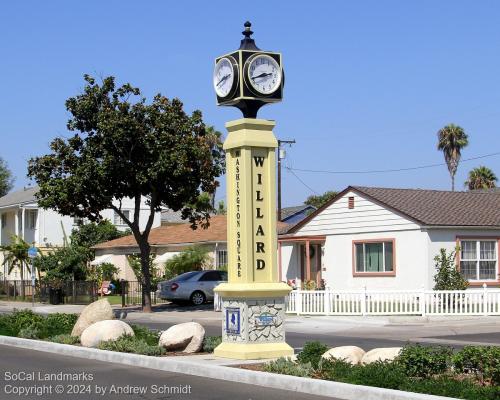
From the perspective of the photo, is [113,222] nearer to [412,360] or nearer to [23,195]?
[23,195]

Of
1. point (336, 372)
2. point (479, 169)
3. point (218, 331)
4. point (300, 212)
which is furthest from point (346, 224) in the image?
point (479, 169)

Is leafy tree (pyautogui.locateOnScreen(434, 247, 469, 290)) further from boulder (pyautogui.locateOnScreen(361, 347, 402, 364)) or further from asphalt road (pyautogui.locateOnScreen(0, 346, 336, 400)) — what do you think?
boulder (pyautogui.locateOnScreen(361, 347, 402, 364))

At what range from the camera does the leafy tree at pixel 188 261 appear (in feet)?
136

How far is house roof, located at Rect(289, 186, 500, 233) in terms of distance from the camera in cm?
3023

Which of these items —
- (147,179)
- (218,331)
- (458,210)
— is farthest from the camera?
(458,210)

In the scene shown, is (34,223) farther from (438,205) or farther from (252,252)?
(252,252)

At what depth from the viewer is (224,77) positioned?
14.9 m

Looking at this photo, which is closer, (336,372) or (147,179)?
(336,372)

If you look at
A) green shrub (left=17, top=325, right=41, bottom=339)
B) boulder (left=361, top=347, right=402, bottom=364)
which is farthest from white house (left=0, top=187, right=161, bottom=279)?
boulder (left=361, top=347, right=402, bottom=364)

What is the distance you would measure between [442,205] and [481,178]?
1594 inches

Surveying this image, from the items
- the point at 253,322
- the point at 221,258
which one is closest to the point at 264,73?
the point at 253,322

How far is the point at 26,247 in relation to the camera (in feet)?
145

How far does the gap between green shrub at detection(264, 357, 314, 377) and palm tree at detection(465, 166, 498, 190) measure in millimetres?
60050

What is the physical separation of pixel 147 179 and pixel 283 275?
887cm
